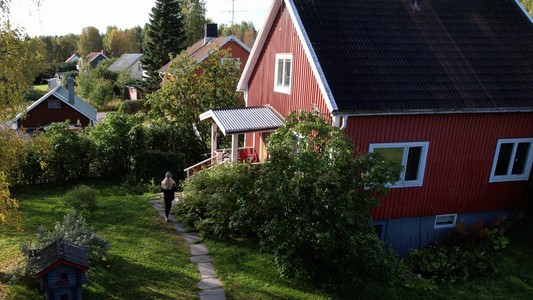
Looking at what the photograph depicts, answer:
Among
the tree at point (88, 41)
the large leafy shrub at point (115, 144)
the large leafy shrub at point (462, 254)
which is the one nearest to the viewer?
the large leafy shrub at point (462, 254)

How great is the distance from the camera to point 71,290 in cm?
664

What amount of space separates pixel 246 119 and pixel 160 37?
30.1 m

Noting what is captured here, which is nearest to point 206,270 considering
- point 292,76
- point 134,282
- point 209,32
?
point 134,282

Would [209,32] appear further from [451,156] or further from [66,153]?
[451,156]

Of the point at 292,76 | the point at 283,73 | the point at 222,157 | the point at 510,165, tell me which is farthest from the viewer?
the point at 222,157

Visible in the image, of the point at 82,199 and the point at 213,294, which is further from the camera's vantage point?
the point at 82,199

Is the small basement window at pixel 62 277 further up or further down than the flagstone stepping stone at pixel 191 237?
further up

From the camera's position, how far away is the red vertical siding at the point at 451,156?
34.8 ft

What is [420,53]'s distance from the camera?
11547 millimetres

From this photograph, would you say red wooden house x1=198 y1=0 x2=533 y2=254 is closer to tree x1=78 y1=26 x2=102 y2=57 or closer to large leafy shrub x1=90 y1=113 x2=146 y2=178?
large leafy shrub x1=90 y1=113 x2=146 y2=178

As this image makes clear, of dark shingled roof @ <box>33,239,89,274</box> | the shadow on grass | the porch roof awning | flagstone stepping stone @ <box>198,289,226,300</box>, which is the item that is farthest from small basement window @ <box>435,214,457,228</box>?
dark shingled roof @ <box>33,239,89,274</box>

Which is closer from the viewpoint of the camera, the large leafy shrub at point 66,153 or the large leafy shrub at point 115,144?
the large leafy shrub at point 66,153

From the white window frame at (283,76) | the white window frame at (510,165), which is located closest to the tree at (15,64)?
the white window frame at (283,76)

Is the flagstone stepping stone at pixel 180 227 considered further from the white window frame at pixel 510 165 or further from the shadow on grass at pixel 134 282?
the white window frame at pixel 510 165
